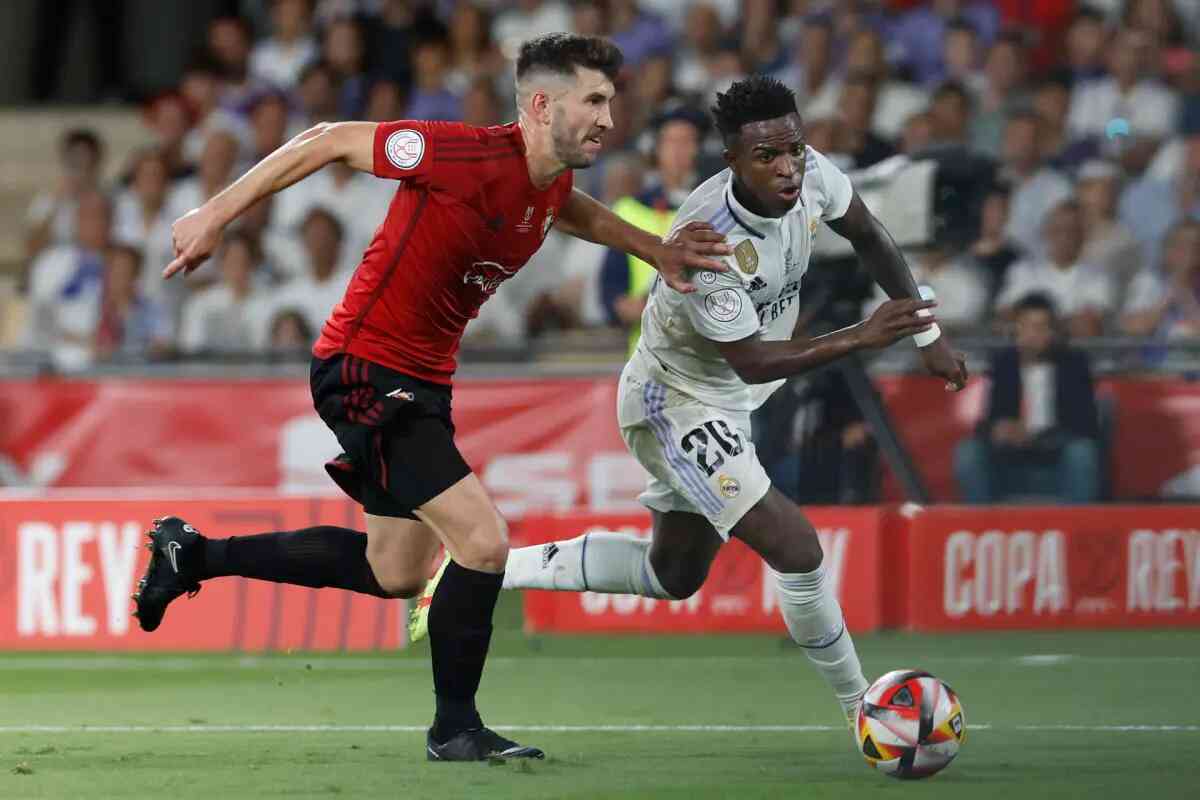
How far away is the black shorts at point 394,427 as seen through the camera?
19.4 ft

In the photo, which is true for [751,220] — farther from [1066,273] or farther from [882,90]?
[882,90]

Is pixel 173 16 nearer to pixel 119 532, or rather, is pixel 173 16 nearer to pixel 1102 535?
pixel 119 532

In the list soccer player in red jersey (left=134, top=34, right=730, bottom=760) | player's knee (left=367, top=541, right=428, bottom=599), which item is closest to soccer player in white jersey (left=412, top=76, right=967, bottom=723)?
A: soccer player in red jersey (left=134, top=34, right=730, bottom=760)

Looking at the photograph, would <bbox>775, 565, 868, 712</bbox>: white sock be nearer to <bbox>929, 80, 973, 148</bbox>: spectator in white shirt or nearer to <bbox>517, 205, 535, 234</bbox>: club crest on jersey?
<bbox>517, 205, 535, 234</bbox>: club crest on jersey

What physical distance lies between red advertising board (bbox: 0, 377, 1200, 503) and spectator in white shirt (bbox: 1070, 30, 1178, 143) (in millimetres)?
2850

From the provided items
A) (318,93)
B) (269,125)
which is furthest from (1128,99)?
(269,125)

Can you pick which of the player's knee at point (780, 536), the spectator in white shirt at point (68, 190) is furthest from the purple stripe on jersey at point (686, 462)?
the spectator in white shirt at point (68, 190)

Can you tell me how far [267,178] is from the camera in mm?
5543

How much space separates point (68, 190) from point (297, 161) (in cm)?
850

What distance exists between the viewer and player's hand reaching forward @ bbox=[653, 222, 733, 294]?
598cm

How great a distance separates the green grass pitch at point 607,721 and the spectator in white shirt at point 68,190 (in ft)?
16.1

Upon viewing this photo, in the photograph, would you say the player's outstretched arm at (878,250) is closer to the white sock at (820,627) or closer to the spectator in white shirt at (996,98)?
the white sock at (820,627)

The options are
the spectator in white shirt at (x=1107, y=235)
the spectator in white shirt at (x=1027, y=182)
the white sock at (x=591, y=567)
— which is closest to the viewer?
the white sock at (x=591, y=567)

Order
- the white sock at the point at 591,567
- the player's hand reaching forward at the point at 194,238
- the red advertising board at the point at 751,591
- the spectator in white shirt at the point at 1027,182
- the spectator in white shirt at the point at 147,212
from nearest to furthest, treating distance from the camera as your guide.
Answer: the player's hand reaching forward at the point at 194,238
the white sock at the point at 591,567
the red advertising board at the point at 751,591
the spectator in white shirt at the point at 1027,182
the spectator in white shirt at the point at 147,212
